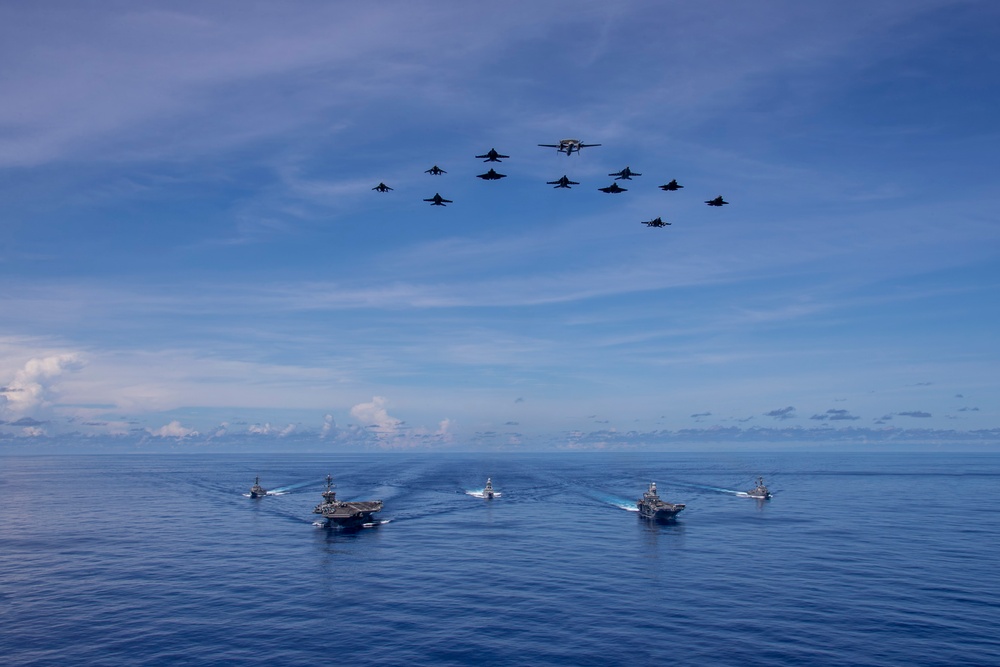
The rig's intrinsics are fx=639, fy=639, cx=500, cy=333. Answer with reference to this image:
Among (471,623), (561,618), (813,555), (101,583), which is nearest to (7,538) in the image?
(101,583)

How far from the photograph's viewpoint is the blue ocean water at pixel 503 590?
179 feet

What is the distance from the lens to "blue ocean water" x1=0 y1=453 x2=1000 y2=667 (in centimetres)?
5459

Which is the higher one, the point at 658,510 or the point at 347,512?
the point at 658,510

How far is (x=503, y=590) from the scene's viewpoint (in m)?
73.2

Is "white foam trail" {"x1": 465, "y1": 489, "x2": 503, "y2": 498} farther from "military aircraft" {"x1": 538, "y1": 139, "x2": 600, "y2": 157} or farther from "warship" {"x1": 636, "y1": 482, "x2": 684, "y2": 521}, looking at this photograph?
"military aircraft" {"x1": 538, "y1": 139, "x2": 600, "y2": 157}

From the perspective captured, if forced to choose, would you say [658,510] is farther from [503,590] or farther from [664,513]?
[503,590]

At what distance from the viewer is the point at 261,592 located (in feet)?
241

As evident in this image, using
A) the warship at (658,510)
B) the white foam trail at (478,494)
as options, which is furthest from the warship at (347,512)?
the warship at (658,510)

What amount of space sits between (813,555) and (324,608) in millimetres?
68275

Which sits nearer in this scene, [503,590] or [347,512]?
[503,590]

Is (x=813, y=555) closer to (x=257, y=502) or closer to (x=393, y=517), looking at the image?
(x=393, y=517)

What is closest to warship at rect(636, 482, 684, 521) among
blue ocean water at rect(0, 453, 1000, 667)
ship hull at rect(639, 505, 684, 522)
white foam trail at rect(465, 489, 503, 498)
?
ship hull at rect(639, 505, 684, 522)

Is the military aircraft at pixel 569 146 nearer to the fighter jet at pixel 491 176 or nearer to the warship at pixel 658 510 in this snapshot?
the fighter jet at pixel 491 176

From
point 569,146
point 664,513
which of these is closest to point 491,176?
point 569,146
